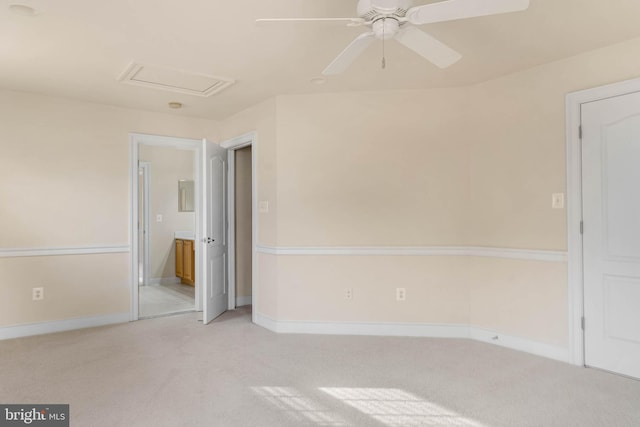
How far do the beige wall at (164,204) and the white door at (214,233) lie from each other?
2309 mm

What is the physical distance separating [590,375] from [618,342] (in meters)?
0.31

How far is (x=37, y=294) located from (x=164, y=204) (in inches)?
115

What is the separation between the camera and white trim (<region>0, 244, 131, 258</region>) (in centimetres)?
379

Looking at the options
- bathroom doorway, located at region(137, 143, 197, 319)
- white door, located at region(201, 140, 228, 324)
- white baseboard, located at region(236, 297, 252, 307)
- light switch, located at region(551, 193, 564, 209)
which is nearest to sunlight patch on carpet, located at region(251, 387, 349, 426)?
white door, located at region(201, 140, 228, 324)

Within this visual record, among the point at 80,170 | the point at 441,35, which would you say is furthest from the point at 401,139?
the point at 80,170

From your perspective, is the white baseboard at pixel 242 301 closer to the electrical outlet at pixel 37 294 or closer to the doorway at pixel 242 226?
the doorway at pixel 242 226

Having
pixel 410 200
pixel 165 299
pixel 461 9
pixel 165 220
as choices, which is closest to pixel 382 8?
pixel 461 9

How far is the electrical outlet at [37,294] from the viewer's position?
12.7ft

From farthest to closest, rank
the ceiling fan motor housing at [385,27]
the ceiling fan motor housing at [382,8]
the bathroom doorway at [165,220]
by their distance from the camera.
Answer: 1. the bathroom doorway at [165,220]
2. the ceiling fan motor housing at [385,27]
3. the ceiling fan motor housing at [382,8]

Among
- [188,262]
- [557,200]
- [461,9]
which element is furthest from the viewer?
[188,262]

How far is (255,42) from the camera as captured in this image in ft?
9.10

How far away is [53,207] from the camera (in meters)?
3.99

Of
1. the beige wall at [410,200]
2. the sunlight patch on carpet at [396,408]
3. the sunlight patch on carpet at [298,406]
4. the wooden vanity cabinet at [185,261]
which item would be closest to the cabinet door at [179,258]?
the wooden vanity cabinet at [185,261]

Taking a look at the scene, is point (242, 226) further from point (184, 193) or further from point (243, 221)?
point (184, 193)
